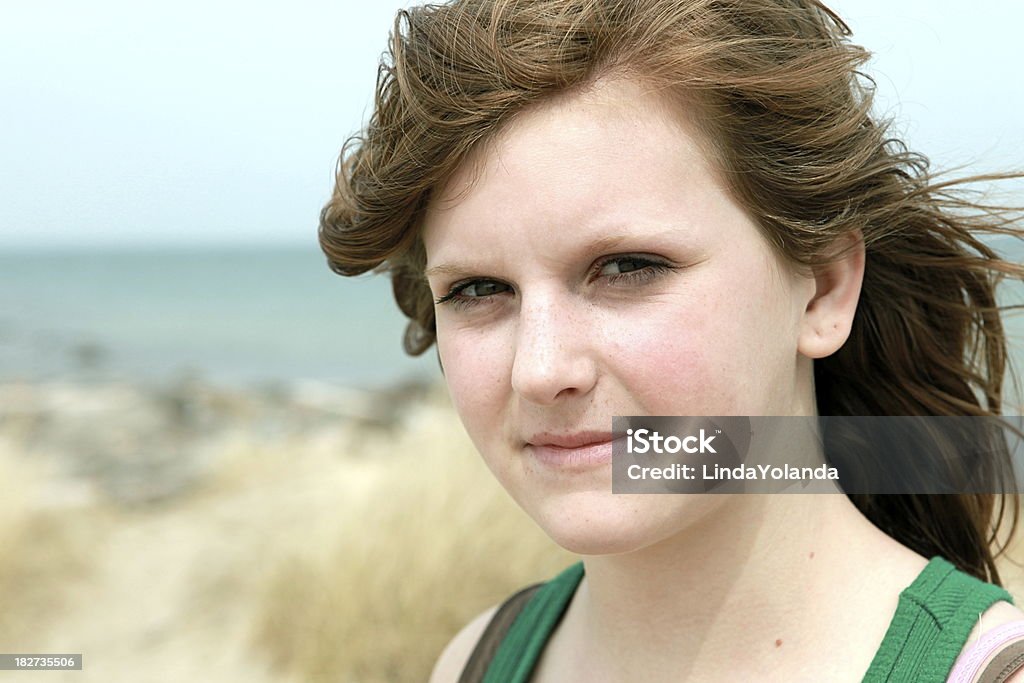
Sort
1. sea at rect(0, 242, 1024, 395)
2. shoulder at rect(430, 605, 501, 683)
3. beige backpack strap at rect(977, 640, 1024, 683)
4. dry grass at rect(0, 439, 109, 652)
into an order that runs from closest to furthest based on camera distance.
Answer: beige backpack strap at rect(977, 640, 1024, 683)
shoulder at rect(430, 605, 501, 683)
dry grass at rect(0, 439, 109, 652)
sea at rect(0, 242, 1024, 395)

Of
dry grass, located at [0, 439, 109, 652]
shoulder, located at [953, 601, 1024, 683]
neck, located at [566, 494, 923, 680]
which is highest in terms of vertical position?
dry grass, located at [0, 439, 109, 652]

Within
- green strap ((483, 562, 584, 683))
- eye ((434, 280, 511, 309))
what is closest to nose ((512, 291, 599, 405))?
eye ((434, 280, 511, 309))

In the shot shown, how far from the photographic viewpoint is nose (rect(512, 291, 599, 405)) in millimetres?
1602

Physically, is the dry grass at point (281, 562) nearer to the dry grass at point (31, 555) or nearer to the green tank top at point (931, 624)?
the dry grass at point (31, 555)

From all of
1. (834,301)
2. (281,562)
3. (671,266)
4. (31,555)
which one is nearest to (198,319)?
(31,555)

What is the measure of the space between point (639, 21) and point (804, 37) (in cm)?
32

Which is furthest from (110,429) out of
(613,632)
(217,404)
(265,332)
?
(265,332)

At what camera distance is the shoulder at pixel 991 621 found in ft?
5.38

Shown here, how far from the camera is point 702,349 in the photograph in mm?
1642

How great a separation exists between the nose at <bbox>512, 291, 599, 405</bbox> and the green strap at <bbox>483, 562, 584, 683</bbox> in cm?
74

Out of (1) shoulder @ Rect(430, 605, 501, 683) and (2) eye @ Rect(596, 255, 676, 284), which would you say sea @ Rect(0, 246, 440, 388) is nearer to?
(1) shoulder @ Rect(430, 605, 501, 683)

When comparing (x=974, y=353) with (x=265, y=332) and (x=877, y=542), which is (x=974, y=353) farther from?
(x=265, y=332)

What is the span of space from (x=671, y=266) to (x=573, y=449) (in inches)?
12.4

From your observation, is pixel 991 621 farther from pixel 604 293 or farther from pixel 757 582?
pixel 604 293
